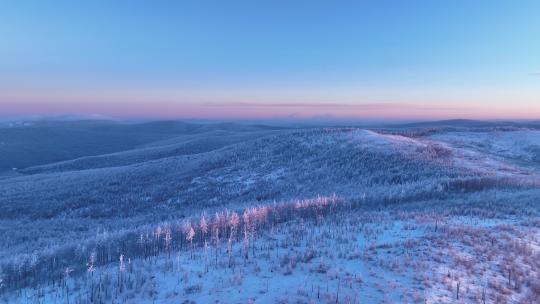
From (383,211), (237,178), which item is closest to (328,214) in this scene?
(383,211)

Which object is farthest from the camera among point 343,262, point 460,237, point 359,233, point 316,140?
point 316,140

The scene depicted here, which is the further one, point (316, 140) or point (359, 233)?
point (316, 140)

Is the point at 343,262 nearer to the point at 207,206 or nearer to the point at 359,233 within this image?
the point at 359,233

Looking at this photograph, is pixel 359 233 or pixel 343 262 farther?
pixel 359 233

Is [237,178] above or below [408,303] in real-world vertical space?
below

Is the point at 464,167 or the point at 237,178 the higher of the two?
the point at 464,167

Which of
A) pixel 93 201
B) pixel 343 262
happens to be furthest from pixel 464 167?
pixel 93 201

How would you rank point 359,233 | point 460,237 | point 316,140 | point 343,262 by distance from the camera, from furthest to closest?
point 316,140, point 359,233, point 460,237, point 343,262

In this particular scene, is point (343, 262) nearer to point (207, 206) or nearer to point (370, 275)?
point (370, 275)

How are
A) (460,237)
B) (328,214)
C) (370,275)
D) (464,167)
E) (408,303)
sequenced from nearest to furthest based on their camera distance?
1. (408,303)
2. (370,275)
3. (460,237)
4. (328,214)
5. (464,167)
